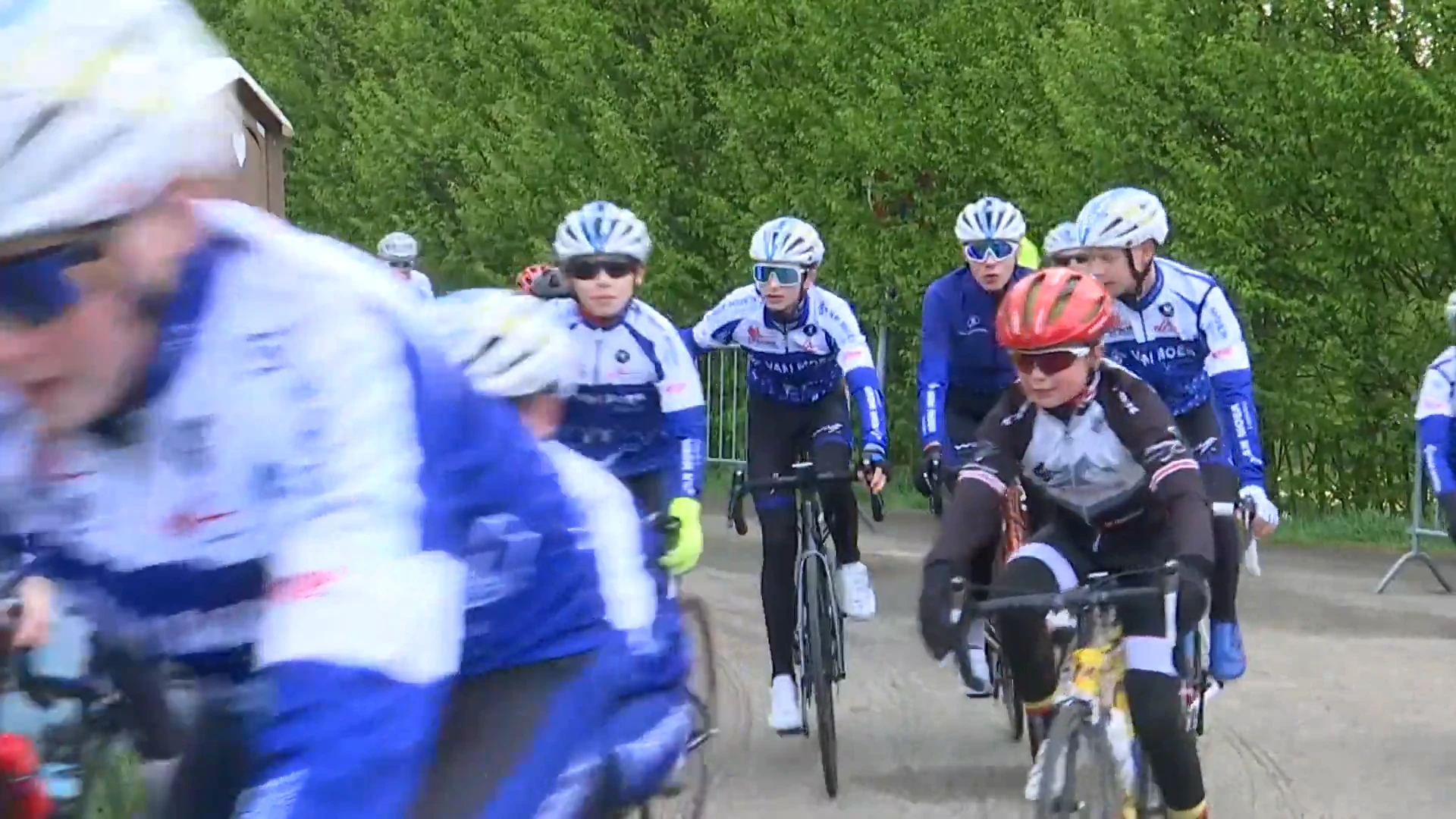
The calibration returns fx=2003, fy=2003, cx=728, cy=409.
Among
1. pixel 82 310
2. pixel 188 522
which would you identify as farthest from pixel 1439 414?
pixel 82 310

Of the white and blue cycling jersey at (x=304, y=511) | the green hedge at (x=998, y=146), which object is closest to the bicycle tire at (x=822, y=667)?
the white and blue cycling jersey at (x=304, y=511)

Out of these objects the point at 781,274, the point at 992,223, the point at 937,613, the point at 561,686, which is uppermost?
the point at 992,223

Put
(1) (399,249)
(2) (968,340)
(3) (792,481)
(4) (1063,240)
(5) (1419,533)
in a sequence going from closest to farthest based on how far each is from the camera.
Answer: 1. (3) (792,481)
2. (4) (1063,240)
3. (2) (968,340)
4. (5) (1419,533)
5. (1) (399,249)

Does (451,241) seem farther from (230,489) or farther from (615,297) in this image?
(230,489)

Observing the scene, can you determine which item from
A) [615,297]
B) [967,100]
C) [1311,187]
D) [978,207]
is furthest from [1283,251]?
[615,297]

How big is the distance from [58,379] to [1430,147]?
12.9 m

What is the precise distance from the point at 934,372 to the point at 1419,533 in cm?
598

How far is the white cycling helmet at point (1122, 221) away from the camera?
22.9ft

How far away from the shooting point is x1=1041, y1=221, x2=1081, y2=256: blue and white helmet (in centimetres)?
727

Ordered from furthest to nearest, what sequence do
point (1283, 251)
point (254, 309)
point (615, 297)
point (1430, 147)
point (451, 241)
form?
point (451, 241) < point (1283, 251) < point (1430, 147) < point (615, 297) < point (254, 309)

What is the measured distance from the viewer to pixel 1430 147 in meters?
13.5

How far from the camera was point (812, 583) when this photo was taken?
306 inches

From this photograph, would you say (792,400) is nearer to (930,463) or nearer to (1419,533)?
(930,463)

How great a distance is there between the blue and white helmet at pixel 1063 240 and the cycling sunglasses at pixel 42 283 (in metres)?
5.71
